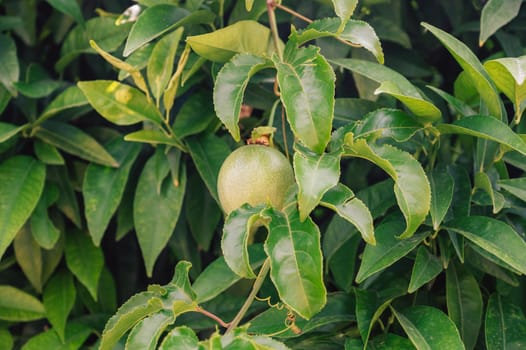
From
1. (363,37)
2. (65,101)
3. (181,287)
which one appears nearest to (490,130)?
(363,37)

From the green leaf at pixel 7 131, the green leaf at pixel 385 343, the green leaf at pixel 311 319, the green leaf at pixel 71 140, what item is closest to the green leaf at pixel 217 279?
the green leaf at pixel 311 319

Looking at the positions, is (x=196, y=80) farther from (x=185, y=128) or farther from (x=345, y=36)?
(x=345, y=36)

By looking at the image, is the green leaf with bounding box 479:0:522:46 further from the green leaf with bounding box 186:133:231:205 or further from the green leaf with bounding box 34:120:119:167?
the green leaf with bounding box 34:120:119:167

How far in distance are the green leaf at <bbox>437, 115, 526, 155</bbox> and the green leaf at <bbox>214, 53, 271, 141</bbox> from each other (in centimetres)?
25

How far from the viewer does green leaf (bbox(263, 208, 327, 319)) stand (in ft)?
2.08

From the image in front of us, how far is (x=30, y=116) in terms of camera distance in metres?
1.16

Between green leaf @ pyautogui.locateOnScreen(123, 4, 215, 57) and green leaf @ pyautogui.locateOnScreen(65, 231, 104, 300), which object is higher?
green leaf @ pyautogui.locateOnScreen(123, 4, 215, 57)

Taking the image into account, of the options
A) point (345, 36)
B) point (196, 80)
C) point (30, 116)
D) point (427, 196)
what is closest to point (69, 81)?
point (30, 116)

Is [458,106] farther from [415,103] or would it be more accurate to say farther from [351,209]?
[351,209]

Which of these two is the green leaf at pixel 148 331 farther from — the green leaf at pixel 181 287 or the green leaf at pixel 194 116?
the green leaf at pixel 194 116

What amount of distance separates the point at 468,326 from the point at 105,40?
2.41 feet

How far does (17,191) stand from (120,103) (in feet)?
0.78

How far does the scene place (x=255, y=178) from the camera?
2.41 ft

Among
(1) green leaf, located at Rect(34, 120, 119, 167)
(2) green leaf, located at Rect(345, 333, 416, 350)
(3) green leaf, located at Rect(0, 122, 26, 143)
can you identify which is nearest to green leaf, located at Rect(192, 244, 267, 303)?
(2) green leaf, located at Rect(345, 333, 416, 350)
